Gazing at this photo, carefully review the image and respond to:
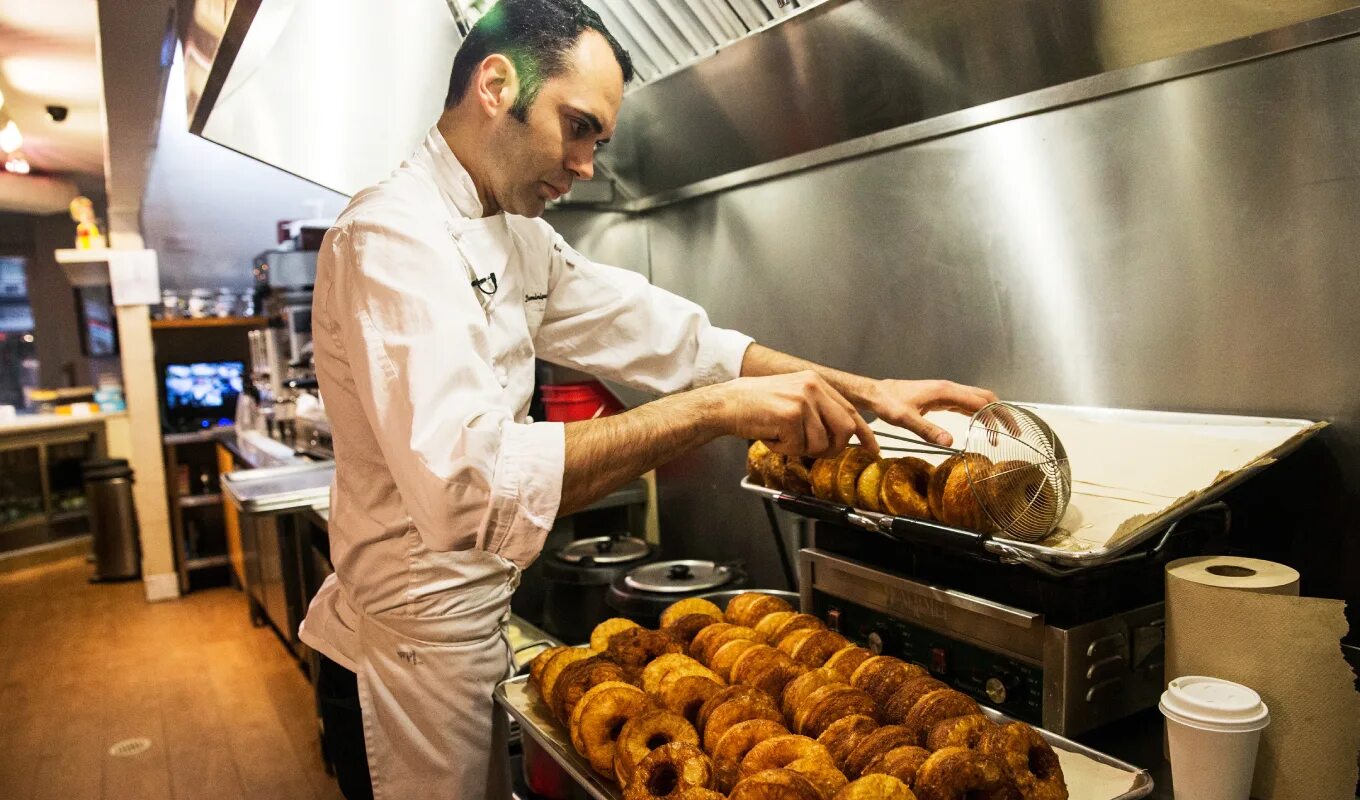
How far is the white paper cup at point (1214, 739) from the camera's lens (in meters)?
0.99

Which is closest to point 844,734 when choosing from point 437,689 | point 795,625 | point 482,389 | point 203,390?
point 795,625

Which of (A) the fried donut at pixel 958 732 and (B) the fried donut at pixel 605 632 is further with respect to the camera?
(B) the fried donut at pixel 605 632

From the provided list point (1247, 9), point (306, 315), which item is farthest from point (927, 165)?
point (306, 315)

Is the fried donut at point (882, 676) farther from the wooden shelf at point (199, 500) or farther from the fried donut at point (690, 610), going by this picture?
the wooden shelf at point (199, 500)

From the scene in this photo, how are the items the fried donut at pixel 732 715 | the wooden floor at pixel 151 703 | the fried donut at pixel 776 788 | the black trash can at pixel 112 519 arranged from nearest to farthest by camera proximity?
the fried donut at pixel 776 788
the fried donut at pixel 732 715
the wooden floor at pixel 151 703
the black trash can at pixel 112 519

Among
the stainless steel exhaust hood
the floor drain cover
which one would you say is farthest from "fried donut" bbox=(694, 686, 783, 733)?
the floor drain cover

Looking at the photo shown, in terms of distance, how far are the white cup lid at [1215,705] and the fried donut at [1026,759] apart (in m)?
0.15

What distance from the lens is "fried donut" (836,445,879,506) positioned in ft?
5.00

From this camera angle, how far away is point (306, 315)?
5242 millimetres

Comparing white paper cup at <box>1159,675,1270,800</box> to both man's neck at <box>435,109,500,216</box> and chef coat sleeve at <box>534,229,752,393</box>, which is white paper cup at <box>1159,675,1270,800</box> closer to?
chef coat sleeve at <box>534,229,752,393</box>

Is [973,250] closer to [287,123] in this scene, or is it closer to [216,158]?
[287,123]

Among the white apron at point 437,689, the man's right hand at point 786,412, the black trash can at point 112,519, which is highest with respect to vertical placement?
the man's right hand at point 786,412

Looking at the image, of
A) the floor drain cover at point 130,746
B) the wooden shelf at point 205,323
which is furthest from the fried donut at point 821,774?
the wooden shelf at point 205,323

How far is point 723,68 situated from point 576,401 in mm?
1147
